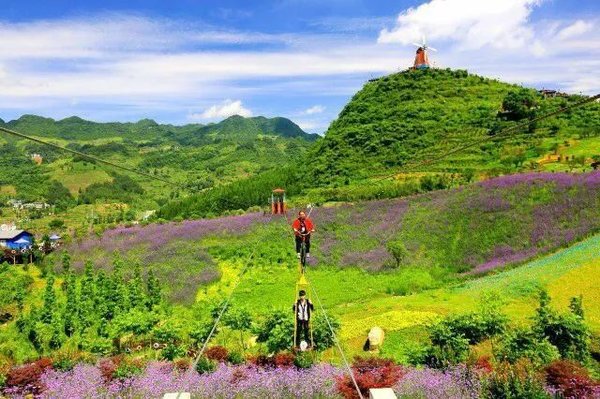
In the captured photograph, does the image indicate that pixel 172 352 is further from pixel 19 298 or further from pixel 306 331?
pixel 19 298

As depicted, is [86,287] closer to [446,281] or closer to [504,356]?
[446,281]

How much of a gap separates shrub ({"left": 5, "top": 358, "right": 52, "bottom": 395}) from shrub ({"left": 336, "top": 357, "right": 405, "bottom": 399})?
7092 mm

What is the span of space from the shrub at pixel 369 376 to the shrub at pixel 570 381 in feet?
9.87

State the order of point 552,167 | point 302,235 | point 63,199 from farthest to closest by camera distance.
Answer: point 63,199, point 552,167, point 302,235

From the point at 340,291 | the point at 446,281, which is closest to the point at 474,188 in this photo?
the point at 446,281

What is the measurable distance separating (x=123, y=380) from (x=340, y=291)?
1506 cm

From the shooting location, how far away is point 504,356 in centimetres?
1138

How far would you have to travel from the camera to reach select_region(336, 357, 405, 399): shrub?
33.0 ft

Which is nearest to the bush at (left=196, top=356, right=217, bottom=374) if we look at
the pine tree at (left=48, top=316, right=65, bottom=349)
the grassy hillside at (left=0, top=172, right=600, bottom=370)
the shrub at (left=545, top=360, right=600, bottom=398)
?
the grassy hillside at (left=0, top=172, right=600, bottom=370)

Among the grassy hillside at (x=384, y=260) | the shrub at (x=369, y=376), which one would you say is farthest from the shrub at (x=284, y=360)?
the grassy hillside at (x=384, y=260)

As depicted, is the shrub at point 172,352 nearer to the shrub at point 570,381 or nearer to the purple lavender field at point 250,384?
the purple lavender field at point 250,384

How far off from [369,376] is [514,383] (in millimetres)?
2893

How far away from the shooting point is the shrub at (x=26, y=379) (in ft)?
37.6

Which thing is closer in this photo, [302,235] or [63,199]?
[302,235]
